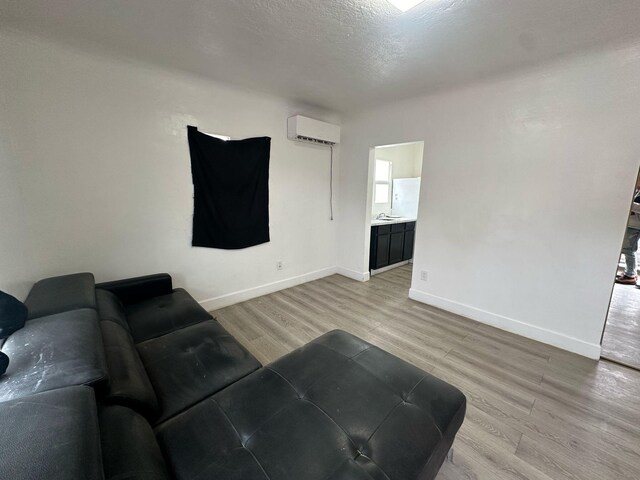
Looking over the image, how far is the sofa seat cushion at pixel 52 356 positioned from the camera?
0.83m

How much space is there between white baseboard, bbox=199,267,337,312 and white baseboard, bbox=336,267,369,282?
0.18 metres

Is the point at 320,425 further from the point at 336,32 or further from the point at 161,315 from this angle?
the point at 336,32

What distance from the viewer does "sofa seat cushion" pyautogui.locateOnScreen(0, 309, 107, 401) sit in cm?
83

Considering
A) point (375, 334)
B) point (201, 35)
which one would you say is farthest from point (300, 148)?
point (375, 334)

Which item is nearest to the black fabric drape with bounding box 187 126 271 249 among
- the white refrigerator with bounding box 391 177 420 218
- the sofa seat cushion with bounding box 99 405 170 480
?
the sofa seat cushion with bounding box 99 405 170 480

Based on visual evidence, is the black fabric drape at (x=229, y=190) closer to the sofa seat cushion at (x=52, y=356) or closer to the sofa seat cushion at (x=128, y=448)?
the sofa seat cushion at (x=52, y=356)

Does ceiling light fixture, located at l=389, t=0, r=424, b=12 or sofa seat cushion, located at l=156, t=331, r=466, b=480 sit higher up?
ceiling light fixture, located at l=389, t=0, r=424, b=12

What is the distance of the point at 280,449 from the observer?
0.90 m

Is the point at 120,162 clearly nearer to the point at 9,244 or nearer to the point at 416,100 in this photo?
the point at 9,244

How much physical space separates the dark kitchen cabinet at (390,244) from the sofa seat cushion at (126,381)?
3.23m

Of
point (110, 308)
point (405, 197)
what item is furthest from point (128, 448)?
point (405, 197)

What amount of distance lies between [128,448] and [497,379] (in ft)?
7.30

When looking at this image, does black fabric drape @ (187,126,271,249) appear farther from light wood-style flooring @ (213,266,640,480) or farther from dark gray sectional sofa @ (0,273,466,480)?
dark gray sectional sofa @ (0,273,466,480)

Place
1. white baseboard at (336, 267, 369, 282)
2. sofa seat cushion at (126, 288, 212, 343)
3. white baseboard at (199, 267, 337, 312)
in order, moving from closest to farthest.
→ sofa seat cushion at (126, 288, 212, 343), white baseboard at (199, 267, 337, 312), white baseboard at (336, 267, 369, 282)
